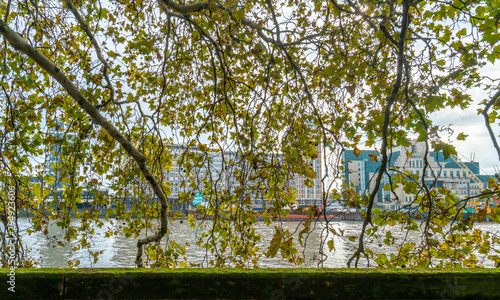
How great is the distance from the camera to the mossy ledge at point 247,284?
7.64 feet

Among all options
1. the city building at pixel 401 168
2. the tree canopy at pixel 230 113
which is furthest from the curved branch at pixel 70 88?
the city building at pixel 401 168

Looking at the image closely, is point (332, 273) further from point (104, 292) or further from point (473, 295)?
point (104, 292)

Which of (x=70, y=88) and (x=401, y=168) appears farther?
(x=401, y=168)

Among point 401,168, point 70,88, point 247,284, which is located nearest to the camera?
point 247,284

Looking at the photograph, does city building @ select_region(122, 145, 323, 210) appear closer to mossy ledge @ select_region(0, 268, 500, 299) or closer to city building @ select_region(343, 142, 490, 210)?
city building @ select_region(343, 142, 490, 210)

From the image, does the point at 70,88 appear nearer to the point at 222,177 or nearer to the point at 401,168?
the point at 222,177

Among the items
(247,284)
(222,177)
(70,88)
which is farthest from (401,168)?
(70,88)

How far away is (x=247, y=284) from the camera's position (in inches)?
93.7

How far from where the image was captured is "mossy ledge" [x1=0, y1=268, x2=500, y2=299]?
233 centimetres

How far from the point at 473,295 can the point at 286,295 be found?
1310 mm

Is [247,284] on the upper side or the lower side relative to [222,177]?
lower

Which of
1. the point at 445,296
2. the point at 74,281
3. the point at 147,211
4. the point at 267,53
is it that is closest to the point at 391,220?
the point at 445,296

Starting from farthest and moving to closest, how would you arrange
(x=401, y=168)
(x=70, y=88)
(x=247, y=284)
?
(x=401, y=168), (x=70, y=88), (x=247, y=284)

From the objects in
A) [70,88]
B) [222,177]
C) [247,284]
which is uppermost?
[70,88]
